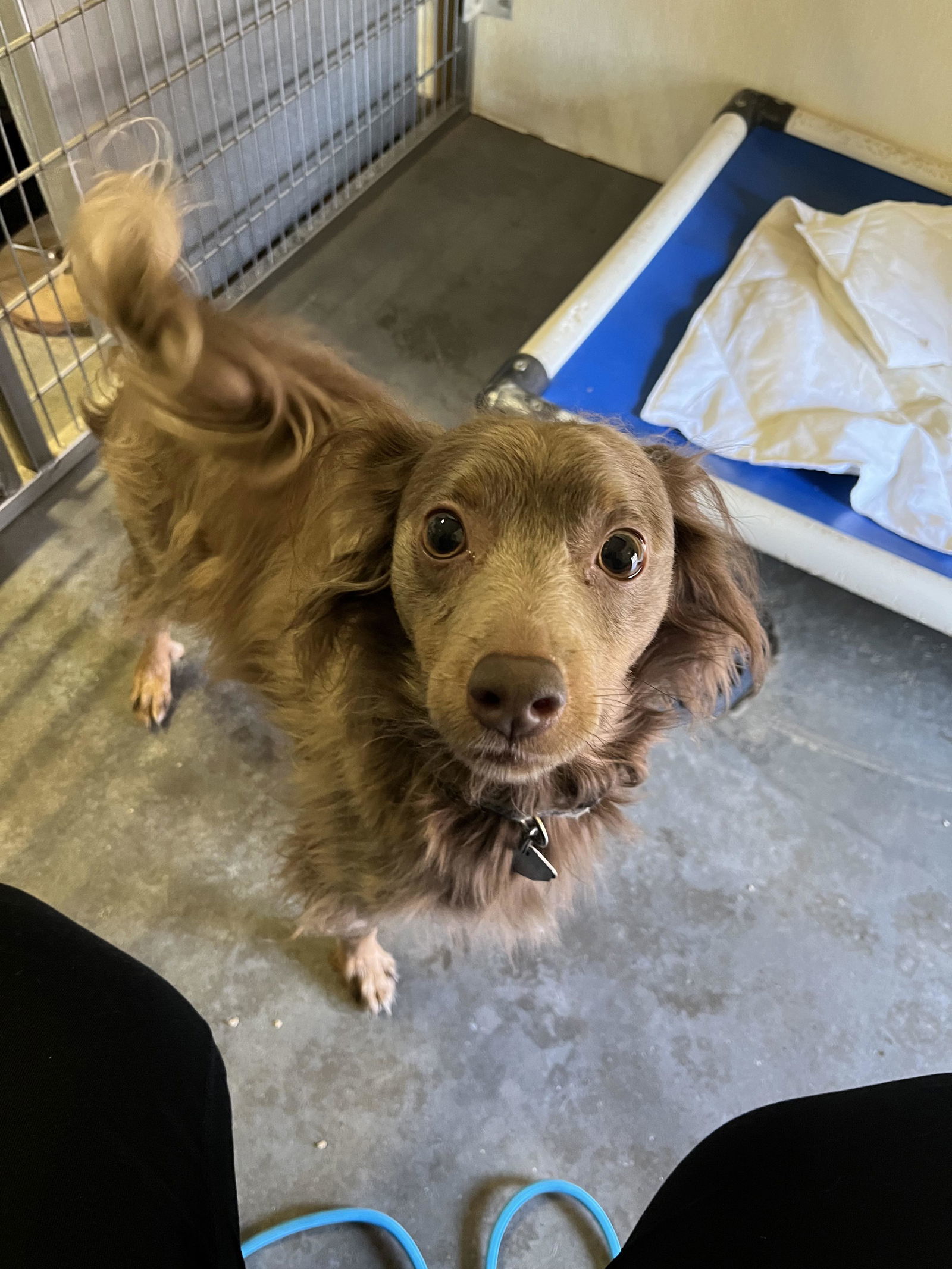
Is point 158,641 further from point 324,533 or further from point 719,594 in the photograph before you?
point 719,594

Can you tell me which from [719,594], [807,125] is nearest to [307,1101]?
[719,594]

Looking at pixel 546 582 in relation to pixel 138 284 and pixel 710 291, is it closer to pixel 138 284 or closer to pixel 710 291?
→ pixel 138 284

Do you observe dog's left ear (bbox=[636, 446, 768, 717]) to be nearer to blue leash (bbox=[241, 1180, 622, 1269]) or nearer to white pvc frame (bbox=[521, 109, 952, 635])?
white pvc frame (bbox=[521, 109, 952, 635])

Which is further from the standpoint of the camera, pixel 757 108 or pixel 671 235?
pixel 757 108

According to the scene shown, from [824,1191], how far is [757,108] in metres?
2.88

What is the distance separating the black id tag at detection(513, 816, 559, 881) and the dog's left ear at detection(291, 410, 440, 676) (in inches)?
13.9

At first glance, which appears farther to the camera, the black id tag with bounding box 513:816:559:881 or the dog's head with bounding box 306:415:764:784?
the black id tag with bounding box 513:816:559:881

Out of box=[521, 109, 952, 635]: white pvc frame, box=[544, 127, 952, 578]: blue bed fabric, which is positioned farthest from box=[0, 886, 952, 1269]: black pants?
box=[544, 127, 952, 578]: blue bed fabric

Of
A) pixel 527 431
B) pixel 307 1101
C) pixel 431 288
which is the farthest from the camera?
pixel 431 288

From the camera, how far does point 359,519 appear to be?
1.15 meters

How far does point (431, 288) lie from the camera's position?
8.75ft

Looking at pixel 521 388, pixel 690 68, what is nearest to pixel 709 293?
pixel 521 388

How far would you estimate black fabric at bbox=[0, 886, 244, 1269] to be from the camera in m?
Answer: 0.79

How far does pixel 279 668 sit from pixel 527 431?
60 cm
